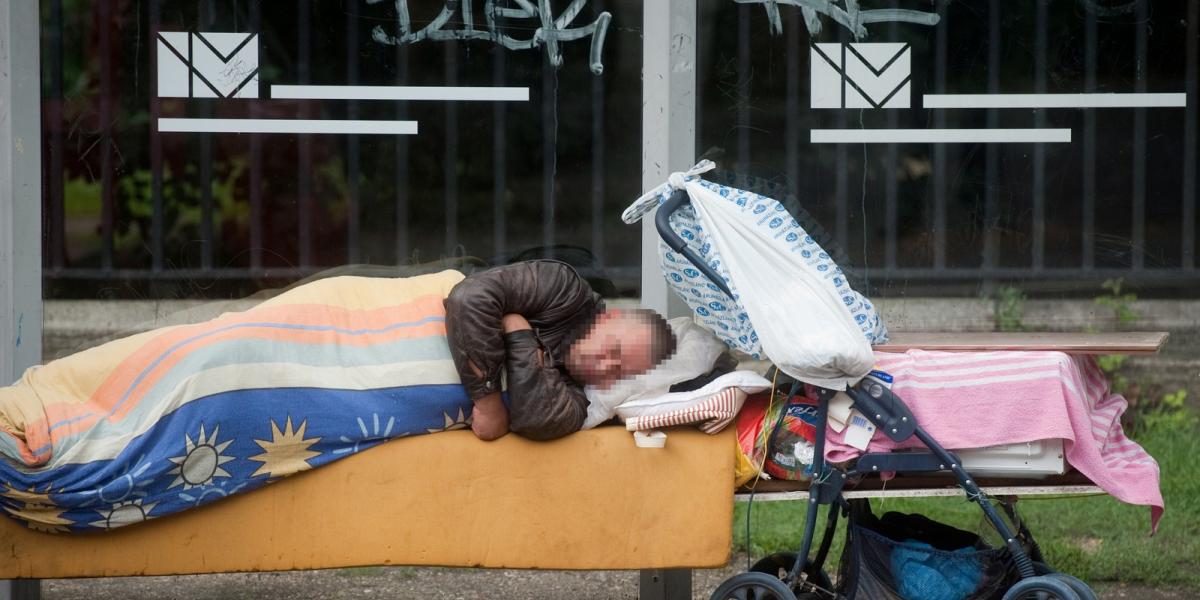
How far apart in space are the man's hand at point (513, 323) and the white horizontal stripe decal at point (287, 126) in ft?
4.52

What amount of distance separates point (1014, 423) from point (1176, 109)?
2016mm

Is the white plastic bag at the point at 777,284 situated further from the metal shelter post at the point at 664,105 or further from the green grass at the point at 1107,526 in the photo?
the green grass at the point at 1107,526

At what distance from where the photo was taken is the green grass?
15.2ft

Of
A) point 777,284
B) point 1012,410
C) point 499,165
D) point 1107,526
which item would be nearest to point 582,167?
point 499,165

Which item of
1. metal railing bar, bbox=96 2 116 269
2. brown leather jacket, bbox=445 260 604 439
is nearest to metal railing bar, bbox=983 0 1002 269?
brown leather jacket, bbox=445 260 604 439

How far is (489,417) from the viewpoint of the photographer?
363 cm

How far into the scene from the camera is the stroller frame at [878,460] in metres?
3.43

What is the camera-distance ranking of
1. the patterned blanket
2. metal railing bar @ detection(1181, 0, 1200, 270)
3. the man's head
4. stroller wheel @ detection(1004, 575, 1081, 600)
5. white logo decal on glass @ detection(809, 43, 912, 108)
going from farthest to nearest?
metal railing bar @ detection(1181, 0, 1200, 270) → white logo decal on glass @ detection(809, 43, 912, 108) → the man's head → the patterned blanket → stroller wheel @ detection(1004, 575, 1081, 600)

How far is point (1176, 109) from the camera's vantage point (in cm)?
488

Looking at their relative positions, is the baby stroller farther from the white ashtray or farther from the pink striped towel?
the white ashtray

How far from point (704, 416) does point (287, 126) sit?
2051 mm

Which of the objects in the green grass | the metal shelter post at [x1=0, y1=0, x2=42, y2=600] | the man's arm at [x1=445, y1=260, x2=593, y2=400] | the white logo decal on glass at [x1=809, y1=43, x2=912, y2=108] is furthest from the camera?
the white logo decal on glass at [x1=809, y1=43, x2=912, y2=108]

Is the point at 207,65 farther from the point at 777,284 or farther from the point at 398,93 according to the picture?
the point at 777,284

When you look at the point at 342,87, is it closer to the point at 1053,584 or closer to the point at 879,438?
the point at 879,438
